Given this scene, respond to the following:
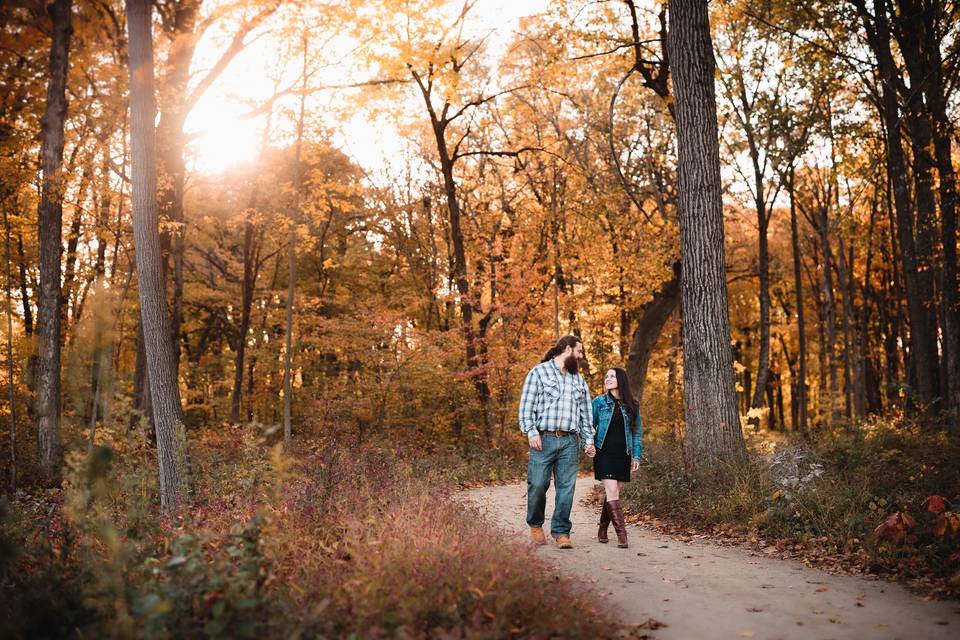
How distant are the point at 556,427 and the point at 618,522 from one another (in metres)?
1.25

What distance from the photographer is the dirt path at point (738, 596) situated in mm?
4414

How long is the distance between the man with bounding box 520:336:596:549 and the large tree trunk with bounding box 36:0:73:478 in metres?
11.6

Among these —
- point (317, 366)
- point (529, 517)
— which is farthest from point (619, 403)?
point (317, 366)

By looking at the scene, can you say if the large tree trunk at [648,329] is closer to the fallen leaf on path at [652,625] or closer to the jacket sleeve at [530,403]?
the jacket sleeve at [530,403]

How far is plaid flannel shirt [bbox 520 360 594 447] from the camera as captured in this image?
22.7 feet

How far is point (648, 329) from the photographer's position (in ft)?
59.8

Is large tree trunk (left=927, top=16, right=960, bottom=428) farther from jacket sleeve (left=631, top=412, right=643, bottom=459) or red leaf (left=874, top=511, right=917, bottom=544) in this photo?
jacket sleeve (left=631, top=412, right=643, bottom=459)

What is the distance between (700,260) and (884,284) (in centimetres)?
2179

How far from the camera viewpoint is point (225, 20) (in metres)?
14.3

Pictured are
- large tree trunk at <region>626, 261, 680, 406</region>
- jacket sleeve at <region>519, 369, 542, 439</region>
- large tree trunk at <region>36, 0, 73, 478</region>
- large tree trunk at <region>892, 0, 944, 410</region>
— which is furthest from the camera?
large tree trunk at <region>626, 261, 680, 406</region>

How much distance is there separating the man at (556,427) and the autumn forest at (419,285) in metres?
1.23

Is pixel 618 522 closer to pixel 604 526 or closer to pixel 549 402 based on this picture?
pixel 604 526

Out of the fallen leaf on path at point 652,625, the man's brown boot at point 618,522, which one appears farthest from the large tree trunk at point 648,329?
the fallen leaf on path at point 652,625

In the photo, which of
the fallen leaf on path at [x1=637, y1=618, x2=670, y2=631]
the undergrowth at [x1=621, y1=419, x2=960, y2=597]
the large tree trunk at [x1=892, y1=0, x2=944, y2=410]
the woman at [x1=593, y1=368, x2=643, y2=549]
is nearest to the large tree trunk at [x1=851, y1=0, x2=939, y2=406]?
the large tree trunk at [x1=892, y1=0, x2=944, y2=410]
